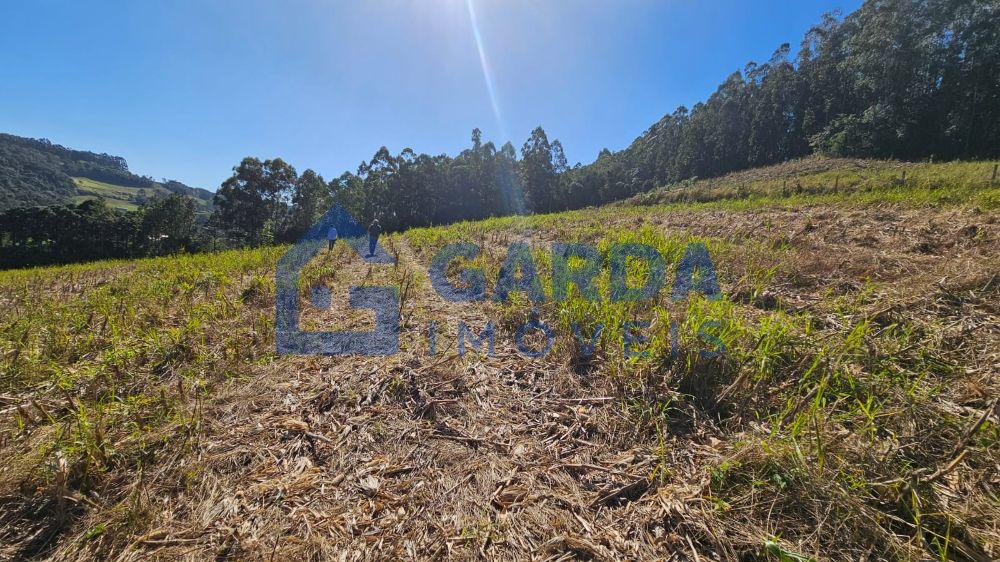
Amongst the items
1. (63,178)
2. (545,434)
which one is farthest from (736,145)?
(63,178)

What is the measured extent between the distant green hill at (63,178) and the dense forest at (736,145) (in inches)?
2363

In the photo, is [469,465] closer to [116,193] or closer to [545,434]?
[545,434]

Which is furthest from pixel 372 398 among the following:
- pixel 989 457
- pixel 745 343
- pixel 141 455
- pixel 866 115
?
pixel 866 115

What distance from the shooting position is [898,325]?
2.63 meters

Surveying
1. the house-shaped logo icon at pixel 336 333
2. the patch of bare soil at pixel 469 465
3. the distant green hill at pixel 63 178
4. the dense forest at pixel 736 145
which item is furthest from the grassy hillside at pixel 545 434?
the distant green hill at pixel 63 178

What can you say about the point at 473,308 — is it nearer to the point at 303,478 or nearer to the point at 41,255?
the point at 303,478

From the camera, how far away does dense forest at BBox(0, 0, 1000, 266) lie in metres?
32.6

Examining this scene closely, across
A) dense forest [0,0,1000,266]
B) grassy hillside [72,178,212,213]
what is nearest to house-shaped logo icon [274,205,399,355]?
dense forest [0,0,1000,266]

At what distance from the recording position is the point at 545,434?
2.22 m

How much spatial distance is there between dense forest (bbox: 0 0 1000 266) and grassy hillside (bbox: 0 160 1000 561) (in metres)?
29.7

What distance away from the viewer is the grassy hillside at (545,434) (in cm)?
149

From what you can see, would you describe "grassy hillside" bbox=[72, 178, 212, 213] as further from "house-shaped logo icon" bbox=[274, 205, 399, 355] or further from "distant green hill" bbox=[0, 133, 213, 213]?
"house-shaped logo icon" bbox=[274, 205, 399, 355]

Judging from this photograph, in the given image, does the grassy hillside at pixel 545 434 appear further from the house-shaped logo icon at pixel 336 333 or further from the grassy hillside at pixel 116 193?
the grassy hillside at pixel 116 193

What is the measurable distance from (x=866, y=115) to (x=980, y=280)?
51.8 meters
